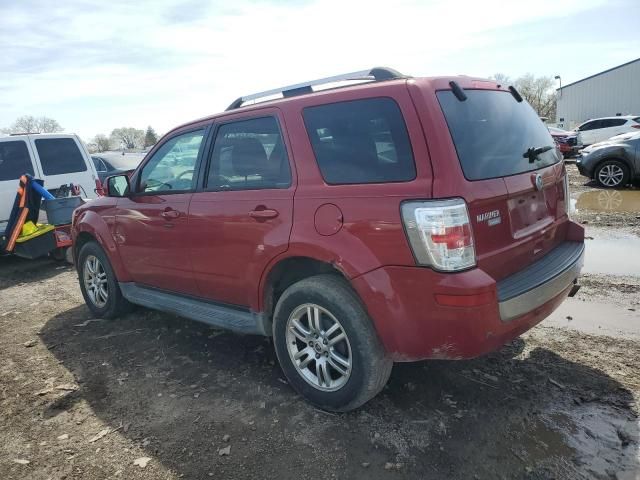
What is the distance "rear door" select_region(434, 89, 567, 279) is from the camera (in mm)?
2654

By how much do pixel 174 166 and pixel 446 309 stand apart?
268 centimetres

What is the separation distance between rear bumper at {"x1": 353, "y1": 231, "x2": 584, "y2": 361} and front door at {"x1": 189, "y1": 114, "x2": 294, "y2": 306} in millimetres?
764

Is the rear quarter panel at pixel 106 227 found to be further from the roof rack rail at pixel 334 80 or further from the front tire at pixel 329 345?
the front tire at pixel 329 345

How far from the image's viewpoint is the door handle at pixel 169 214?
3.92 m

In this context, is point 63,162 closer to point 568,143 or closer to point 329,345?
point 329,345

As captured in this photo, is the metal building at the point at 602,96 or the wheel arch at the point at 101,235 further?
the metal building at the point at 602,96

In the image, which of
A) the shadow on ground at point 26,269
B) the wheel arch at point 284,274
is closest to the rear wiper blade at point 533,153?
the wheel arch at point 284,274

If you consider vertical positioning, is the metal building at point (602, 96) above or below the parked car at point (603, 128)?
above

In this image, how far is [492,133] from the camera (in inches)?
116

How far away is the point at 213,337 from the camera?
4.50 m

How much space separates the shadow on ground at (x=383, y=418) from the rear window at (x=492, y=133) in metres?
1.43

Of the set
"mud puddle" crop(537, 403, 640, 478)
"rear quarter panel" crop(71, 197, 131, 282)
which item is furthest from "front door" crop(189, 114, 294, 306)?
"mud puddle" crop(537, 403, 640, 478)

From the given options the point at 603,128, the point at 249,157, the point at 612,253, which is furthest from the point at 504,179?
the point at 603,128

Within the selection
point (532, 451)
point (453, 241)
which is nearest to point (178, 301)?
point (453, 241)
